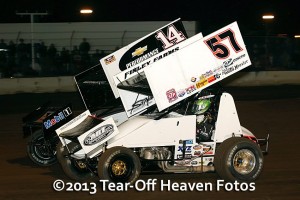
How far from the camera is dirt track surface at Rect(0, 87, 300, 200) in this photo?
8.98 metres

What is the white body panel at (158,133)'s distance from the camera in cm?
940

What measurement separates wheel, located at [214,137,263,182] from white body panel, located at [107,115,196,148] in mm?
518

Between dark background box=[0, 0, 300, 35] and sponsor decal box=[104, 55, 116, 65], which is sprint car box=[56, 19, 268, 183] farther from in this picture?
dark background box=[0, 0, 300, 35]

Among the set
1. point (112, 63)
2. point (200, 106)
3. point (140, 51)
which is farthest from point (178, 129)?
point (112, 63)

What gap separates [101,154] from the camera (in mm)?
9414

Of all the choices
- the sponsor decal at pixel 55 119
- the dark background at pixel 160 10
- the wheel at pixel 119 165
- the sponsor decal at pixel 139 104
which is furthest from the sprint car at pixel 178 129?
the dark background at pixel 160 10

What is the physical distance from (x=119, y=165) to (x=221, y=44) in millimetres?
2136

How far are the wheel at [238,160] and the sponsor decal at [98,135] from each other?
150 centimetres

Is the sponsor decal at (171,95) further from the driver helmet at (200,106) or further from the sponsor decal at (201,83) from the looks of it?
the driver helmet at (200,106)

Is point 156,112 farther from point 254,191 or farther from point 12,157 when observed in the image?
point 12,157

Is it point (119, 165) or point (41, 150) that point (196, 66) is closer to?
point (119, 165)

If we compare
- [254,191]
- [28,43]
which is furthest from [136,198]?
[28,43]

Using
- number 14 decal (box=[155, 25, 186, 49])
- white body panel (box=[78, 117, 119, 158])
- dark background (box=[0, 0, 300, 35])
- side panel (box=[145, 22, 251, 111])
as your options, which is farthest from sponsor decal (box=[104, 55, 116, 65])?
dark background (box=[0, 0, 300, 35])

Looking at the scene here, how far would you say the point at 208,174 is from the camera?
1032 centimetres
